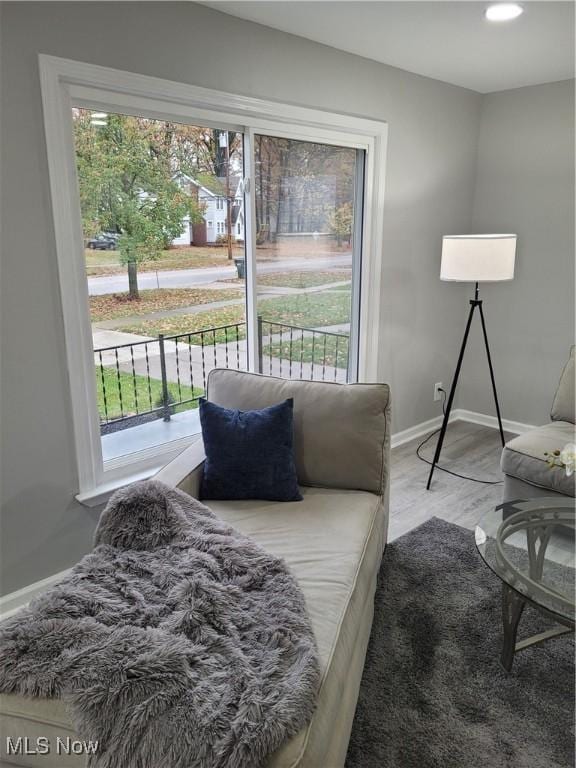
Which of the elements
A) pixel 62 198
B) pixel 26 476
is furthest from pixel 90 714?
pixel 62 198

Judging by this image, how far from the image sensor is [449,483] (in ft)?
11.1

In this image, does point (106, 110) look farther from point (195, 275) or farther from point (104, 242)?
point (195, 275)

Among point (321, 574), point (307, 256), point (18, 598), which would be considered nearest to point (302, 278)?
point (307, 256)

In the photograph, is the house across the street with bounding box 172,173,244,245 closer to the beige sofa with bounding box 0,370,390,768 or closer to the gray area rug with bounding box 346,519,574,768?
the beige sofa with bounding box 0,370,390,768

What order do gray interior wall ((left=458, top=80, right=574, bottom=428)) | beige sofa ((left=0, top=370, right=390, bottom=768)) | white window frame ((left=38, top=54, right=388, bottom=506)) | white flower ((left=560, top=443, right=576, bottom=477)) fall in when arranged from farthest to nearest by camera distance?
gray interior wall ((left=458, top=80, right=574, bottom=428))
white window frame ((left=38, top=54, right=388, bottom=506))
white flower ((left=560, top=443, right=576, bottom=477))
beige sofa ((left=0, top=370, right=390, bottom=768))

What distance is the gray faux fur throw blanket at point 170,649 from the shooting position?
1135 mm

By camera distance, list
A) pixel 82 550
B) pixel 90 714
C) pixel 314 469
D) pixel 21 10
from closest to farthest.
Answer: pixel 90 714 → pixel 21 10 → pixel 314 469 → pixel 82 550

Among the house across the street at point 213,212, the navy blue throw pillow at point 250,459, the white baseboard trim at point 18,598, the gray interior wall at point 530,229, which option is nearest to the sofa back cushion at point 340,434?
the navy blue throw pillow at point 250,459

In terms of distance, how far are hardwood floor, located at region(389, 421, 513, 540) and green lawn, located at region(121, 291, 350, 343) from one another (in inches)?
42.4

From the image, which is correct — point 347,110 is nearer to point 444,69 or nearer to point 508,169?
point 444,69

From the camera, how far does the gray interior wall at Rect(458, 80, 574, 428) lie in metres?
3.63

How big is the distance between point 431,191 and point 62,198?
2567 mm

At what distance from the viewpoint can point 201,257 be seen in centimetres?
273

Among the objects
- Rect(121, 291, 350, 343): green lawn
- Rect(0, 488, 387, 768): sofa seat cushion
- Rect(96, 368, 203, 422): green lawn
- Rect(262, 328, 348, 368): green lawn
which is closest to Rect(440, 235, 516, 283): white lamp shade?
Rect(121, 291, 350, 343): green lawn
